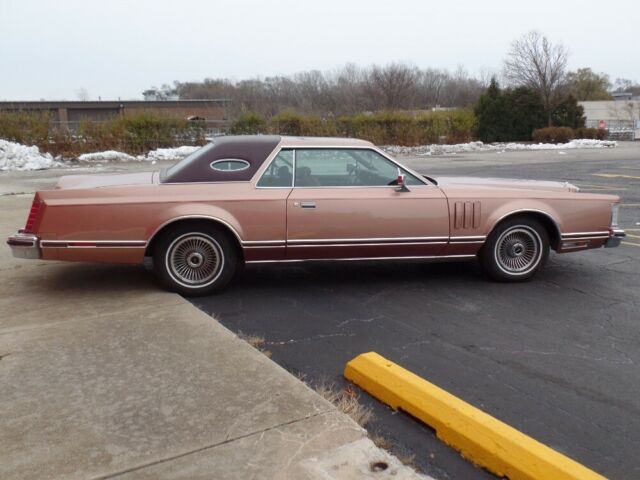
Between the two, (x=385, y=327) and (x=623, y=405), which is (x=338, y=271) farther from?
(x=623, y=405)

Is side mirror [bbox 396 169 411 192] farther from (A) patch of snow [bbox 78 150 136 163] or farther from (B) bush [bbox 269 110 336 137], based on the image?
(B) bush [bbox 269 110 336 137]

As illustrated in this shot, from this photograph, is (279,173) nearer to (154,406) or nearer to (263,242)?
(263,242)

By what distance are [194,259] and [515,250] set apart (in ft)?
9.91

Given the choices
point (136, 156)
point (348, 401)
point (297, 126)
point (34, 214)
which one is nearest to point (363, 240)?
point (348, 401)

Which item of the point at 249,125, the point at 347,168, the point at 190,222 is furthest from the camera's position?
the point at 249,125

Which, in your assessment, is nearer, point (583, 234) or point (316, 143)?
point (316, 143)

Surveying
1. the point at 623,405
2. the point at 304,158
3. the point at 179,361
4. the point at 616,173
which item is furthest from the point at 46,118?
the point at 623,405

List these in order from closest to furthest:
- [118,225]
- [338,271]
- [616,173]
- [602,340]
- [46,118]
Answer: [602,340], [118,225], [338,271], [616,173], [46,118]

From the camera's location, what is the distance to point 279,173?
5.58 m

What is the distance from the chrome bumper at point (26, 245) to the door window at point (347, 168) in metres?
2.32

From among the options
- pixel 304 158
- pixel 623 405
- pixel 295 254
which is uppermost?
pixel 304 158

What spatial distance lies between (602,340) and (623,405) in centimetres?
107

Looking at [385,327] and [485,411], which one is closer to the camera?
[485,411]

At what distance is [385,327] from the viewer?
4.74 metres
